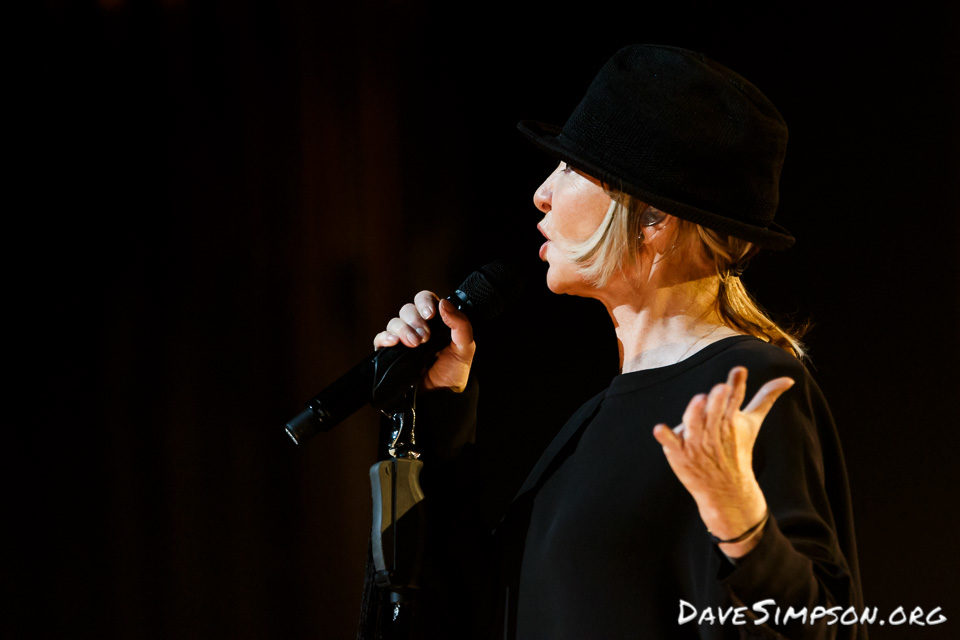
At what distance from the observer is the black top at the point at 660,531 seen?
896 mm

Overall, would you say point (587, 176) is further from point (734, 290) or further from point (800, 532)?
point (800, 532)

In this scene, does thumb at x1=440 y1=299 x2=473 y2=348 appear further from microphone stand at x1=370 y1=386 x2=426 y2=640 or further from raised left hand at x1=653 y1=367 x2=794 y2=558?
raised left hand at x1=653 y1=367 x2=794 y2=558

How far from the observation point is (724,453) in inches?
30.7

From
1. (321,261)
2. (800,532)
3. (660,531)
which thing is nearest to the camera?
(800,532)

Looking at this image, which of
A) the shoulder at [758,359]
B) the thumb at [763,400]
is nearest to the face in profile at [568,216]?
the shoulder at [758,359]

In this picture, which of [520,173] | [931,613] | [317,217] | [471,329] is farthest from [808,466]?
[317,217]

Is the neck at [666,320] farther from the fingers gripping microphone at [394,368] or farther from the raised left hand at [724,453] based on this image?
the raised left hand at [724,453]

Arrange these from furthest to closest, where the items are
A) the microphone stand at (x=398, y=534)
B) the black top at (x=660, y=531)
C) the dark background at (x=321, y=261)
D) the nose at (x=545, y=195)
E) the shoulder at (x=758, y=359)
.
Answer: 1. the dark background at (x=321, y=261)
2. the nose at (x=545, y=195)
3. the microphone stand at (x=398, y=534)
4. the shoulder at (x=758, y=359)
5. the black top at (x=660, y=531)

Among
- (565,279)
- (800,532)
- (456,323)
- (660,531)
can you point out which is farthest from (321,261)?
(800,532)

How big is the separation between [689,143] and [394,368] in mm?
501

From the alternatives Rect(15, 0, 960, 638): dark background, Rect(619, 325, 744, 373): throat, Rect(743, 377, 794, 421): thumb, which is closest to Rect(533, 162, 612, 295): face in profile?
Rect(619, 325, 744, 373): throat

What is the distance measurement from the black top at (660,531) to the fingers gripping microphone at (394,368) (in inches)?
8.7

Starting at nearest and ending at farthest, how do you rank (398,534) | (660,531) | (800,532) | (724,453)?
(724,453) < (800,532) < (660,531) < (398,534)

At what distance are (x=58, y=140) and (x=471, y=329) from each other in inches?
35.9
